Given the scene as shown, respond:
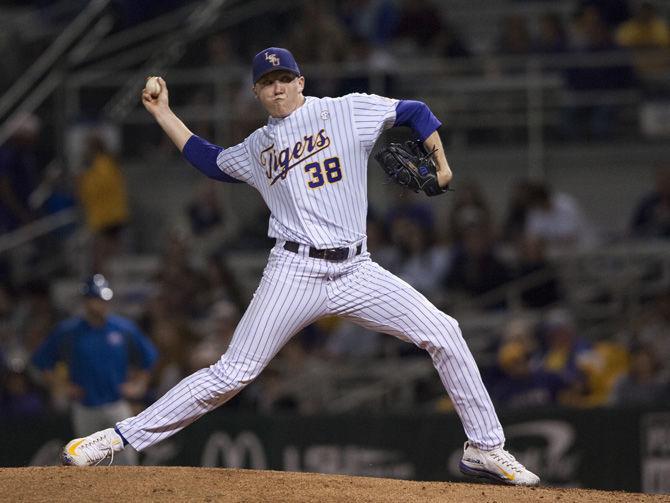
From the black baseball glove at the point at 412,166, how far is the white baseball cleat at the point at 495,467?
4.22 feet

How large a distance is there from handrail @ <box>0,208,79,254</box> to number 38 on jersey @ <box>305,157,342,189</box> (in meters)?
7.95

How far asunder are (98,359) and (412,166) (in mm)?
4560

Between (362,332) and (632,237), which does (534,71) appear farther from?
(362,332)

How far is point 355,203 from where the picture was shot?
6.38 m

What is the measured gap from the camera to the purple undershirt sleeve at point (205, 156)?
6711mm

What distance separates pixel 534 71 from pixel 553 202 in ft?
5.20

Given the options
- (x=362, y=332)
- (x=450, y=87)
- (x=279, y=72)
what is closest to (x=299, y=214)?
(x=279, y=72)

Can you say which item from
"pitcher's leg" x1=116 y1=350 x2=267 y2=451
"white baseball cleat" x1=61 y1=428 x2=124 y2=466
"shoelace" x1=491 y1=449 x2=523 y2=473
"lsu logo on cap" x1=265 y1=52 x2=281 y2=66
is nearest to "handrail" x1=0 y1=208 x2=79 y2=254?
"white baseball cleat" x1=61 y1=428 x2=124 y2=466

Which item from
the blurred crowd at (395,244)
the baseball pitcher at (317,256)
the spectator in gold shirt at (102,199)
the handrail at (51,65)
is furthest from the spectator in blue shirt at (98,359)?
the baseball pitcher at (317,256)

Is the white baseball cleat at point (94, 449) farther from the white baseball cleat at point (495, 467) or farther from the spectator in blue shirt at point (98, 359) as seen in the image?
the spectator in blue shirt at point (98, 359)

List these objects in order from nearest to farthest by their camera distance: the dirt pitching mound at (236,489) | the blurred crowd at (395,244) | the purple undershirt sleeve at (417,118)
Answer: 1. the dirt pitching mound at (236,489)
2. the purple undershirt sleeve at (417,118)
3. the blurred crowd at (395,244)

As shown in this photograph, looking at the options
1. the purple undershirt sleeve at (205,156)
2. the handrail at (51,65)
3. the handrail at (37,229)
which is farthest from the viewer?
the handrail at (37,229)

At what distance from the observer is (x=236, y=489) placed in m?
6.38

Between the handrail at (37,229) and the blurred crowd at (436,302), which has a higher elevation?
the handrail at (37,229)
